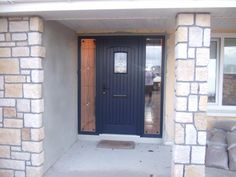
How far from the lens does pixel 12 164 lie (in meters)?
3.41

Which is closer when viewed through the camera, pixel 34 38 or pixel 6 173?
pixel 34 38

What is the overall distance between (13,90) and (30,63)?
0.44 meters

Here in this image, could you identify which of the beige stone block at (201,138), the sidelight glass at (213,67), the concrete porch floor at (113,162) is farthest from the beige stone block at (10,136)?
the sidelight glass at (213,67)

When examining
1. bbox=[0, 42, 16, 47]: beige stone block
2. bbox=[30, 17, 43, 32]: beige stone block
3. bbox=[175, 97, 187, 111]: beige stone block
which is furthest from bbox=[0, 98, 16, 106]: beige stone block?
bbox=[175, 97, 187, 111]: beige stone block

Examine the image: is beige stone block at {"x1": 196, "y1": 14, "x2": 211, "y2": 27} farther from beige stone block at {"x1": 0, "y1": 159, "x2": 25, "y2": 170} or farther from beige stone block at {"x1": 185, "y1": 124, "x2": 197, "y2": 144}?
beige stone block at {"x1": 0, "y1": 159, "x2": 25, "y2": 170}

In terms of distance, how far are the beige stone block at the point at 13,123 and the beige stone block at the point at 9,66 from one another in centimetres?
64

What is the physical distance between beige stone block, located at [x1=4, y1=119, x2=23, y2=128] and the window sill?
3.30 meters

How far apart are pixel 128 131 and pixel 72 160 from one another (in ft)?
4.79

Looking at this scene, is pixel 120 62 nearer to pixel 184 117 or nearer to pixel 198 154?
pixel 184 117

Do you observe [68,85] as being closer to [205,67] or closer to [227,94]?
[205,67]

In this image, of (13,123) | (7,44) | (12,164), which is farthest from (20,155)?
(7,44)

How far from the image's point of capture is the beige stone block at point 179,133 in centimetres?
310

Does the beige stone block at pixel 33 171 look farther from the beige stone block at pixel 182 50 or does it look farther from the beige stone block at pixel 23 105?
the beige stone block at pixel 182 50

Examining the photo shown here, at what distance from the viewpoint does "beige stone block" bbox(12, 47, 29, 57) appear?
3.27m
